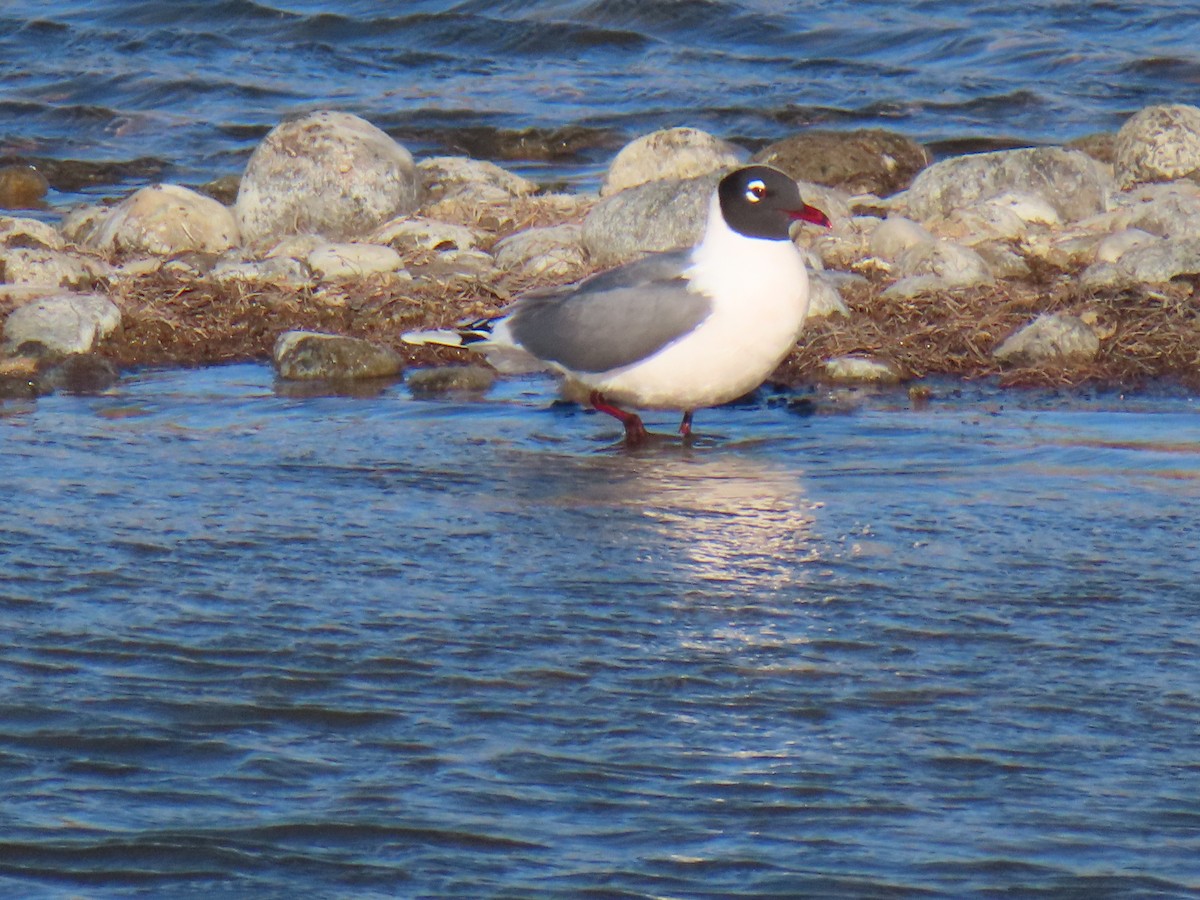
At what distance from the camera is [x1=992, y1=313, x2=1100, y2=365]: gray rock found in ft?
26.6

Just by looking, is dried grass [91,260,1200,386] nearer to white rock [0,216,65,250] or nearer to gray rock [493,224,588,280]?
gray rock [493,224,588,280]

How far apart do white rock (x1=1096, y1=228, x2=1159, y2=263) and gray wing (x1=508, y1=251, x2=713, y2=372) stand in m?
3.13

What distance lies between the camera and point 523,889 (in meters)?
3.27

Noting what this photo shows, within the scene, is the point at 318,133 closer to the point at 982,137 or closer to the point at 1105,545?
the point at 982,137

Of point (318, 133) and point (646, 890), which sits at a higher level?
point (318, 133)

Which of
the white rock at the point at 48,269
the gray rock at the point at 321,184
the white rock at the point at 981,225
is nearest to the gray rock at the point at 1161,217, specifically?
the white rock at the point at 981,225

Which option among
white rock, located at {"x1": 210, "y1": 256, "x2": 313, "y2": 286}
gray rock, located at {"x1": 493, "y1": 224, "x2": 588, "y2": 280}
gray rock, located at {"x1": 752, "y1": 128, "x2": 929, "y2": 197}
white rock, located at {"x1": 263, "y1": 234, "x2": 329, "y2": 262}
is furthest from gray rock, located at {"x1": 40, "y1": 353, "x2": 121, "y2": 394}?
gray rock, located at {"x1": 752, "y1": 128, "x2": 929, "y2": 197}

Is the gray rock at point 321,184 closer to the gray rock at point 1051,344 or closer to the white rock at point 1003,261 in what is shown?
the white rock at point 1003,261

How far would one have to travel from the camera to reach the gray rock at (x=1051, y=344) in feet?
26.6

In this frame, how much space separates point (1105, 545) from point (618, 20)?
15.5m

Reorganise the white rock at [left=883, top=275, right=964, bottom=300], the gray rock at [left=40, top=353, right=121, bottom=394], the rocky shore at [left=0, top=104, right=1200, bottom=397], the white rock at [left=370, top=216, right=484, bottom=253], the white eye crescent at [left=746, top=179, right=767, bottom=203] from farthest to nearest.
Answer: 1. the white rock at [left=370, top=216, right=484, bottom=253]
2. the white rock at [left=883, top=275, right=964, bottom=300]
3. the rocky shore at [left=0, top=104, right=1200, bottom=397]
4. the gray rock at [left=40, top=353, right=121, bottom=394]
5. the white eye crescent at [left=746, top=179, right=767, bottom=203]

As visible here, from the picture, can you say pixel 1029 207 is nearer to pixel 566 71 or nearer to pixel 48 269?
pixel 48 269

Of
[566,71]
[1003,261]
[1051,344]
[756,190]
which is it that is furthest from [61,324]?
[566,71]

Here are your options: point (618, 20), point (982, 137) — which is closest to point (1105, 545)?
point (982, 137)
